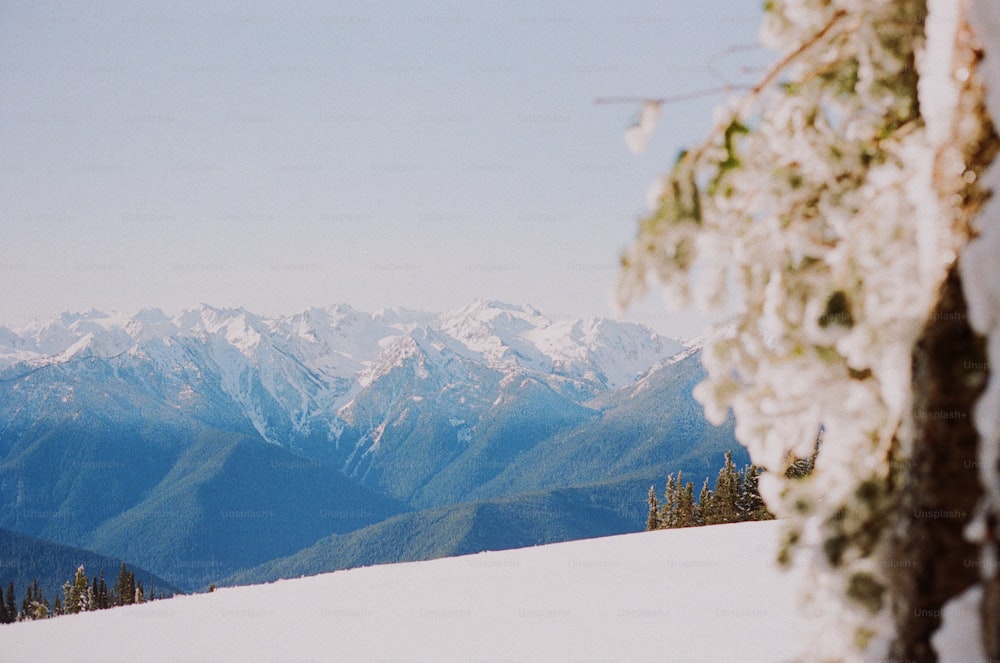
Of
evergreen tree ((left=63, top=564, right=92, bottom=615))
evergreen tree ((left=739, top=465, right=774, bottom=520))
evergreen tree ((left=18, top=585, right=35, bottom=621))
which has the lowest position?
evergreen tree ((left=18, top=585, right=35, bottom=621))

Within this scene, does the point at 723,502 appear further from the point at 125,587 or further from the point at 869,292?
the point at 125,587

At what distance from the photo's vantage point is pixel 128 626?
1013 centimetres

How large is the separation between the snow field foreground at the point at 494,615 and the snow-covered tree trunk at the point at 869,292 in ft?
11.6

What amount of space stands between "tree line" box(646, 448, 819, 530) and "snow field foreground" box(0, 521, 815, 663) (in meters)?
34.4

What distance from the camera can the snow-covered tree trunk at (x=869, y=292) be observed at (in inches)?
95.3

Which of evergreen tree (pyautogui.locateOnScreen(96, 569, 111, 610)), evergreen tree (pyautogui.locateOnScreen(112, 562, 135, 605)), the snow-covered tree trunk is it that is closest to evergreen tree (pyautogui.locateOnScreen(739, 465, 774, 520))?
the snow-covered tree trunk

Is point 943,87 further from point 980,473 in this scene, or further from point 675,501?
point 675,501

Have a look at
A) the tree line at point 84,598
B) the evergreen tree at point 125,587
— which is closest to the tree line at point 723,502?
the tree line at point 84,598

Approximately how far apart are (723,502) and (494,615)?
44584 mm

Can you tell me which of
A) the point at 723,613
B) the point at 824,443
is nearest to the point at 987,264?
the point at 824,443

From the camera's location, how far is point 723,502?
49156mm

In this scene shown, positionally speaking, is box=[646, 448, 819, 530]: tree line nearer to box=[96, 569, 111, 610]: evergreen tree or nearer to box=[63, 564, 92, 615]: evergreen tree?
box=[63, 564, 92, 615]: evergreen tree

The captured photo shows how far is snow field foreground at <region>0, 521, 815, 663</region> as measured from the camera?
22.7 feet

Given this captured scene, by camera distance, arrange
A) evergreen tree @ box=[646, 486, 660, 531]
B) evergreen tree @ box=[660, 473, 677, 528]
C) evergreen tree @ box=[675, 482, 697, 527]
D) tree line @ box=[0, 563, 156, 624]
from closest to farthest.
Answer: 1. evergreen tree @ box=[675, 482, 697, 527]
2. evergreen tree @ box=[660, 473, 677, 528]
3. evergreen tree @ box=[646, 486, 660, 531]
4. tree line @ box=[0, 563, 156, 624]
